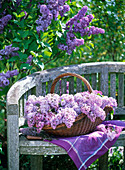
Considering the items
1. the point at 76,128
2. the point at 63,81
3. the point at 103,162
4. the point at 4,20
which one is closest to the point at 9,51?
the point at 4,20

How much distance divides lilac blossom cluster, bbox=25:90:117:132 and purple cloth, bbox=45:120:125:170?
0.46 ft

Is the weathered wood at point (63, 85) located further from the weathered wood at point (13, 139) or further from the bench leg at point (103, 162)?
the weathered wood at point (13, 139)

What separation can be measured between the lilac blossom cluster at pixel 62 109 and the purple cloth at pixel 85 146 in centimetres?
14

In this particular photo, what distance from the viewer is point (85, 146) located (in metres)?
2.31

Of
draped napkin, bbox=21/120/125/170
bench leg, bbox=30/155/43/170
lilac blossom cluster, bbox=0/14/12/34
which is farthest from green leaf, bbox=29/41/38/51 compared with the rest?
bench leg, bbox=30/155/43/170

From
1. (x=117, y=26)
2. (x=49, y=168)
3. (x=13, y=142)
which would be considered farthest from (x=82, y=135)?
(x=117, y=26)

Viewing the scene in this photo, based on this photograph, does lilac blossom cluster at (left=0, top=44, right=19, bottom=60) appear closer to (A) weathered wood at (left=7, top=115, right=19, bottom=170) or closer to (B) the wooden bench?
(B) the wooden bench

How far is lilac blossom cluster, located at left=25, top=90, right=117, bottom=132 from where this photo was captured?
223 cm

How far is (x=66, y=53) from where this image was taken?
10.1 ft

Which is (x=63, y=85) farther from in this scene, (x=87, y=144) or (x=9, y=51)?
(x=87, y=144)

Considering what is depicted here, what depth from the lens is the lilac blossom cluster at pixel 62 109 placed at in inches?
87.8

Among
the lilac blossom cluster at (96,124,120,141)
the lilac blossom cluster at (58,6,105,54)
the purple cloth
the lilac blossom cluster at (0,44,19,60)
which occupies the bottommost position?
the purple cloth

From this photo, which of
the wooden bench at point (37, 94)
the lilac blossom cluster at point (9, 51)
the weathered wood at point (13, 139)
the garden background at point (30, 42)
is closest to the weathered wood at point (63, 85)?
the wooden bench at point (37, 94)

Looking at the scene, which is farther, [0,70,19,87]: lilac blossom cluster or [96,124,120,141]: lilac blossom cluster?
[0,70,19,87]: lilac blossom cluster
